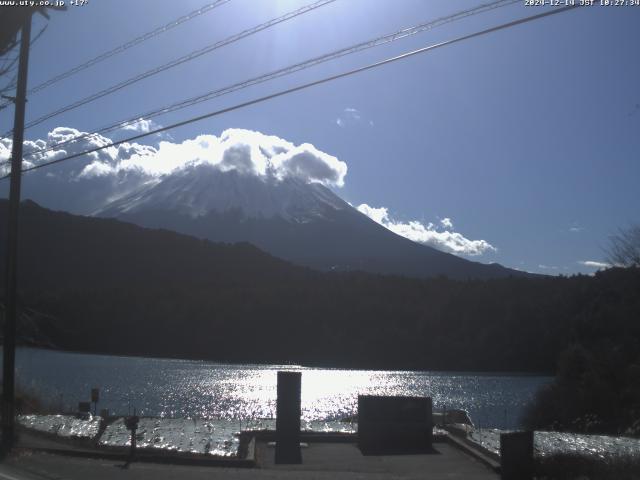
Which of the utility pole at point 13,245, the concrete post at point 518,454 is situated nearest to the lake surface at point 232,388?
the utility pole at point 13,245

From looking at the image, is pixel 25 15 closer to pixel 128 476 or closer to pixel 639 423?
pixel 128 476

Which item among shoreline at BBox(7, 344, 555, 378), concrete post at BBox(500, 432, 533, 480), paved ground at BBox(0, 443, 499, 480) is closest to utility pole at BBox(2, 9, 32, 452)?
paved ground at BBox(0, 443, 499, 480)

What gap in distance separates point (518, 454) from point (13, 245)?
10.4 metres

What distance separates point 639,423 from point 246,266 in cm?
9391

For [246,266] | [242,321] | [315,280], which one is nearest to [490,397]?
[242,321]

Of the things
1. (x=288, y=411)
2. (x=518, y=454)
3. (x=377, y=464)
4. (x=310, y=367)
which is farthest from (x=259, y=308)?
(x=518, y=454)

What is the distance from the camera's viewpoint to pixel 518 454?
444 inches

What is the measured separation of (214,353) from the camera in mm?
90750

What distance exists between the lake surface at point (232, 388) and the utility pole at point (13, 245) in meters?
8.94

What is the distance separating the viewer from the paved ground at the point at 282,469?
11906 millimetres

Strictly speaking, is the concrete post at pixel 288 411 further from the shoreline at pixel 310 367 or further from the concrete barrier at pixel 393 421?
the shoreline at pixel 310 367

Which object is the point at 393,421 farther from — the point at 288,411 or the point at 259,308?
the point at 259,308

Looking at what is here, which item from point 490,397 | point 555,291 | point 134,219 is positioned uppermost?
point 134,219

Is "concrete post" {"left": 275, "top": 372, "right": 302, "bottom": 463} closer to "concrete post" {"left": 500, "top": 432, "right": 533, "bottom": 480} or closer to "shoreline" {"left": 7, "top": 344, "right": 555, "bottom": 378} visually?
"concrete post" {"left": 500, "top": 432, "right": 533, "bottom": 480}
